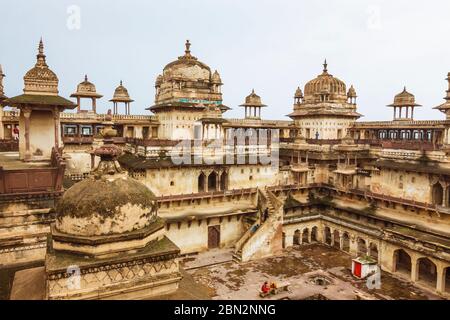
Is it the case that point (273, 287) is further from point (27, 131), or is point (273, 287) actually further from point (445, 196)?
point (27, 131)

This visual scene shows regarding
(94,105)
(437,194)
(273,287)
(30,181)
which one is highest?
(94,105)

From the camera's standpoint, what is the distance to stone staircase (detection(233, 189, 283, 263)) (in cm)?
2967

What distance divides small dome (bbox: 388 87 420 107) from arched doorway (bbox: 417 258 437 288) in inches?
1242

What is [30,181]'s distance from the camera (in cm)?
1475

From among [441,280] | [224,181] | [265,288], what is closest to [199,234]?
[224,181]

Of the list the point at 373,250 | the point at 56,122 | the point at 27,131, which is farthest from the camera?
the point at 373,250

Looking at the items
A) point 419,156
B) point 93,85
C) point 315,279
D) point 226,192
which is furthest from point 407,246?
point 93,85

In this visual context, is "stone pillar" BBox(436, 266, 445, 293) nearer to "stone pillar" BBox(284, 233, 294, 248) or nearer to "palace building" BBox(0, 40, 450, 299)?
"palace building" BBox(0, 40, 450, 299)

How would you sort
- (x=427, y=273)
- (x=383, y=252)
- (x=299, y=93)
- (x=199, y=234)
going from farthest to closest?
(x=299, y=93) → (x=199, y=234) → (x=383, y=252) → (x=427, y=273)

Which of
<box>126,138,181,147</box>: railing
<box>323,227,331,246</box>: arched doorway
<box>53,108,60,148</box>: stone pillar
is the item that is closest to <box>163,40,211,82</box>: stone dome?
<box>126,138,181,147</box>: railing

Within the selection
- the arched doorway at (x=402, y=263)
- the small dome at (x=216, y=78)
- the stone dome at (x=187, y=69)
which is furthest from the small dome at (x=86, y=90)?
the arched doorway at (x=402, y=263)

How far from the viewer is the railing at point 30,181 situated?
1434 centimetres

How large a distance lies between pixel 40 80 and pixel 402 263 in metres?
30.1

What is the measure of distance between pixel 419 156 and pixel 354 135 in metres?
23.9
